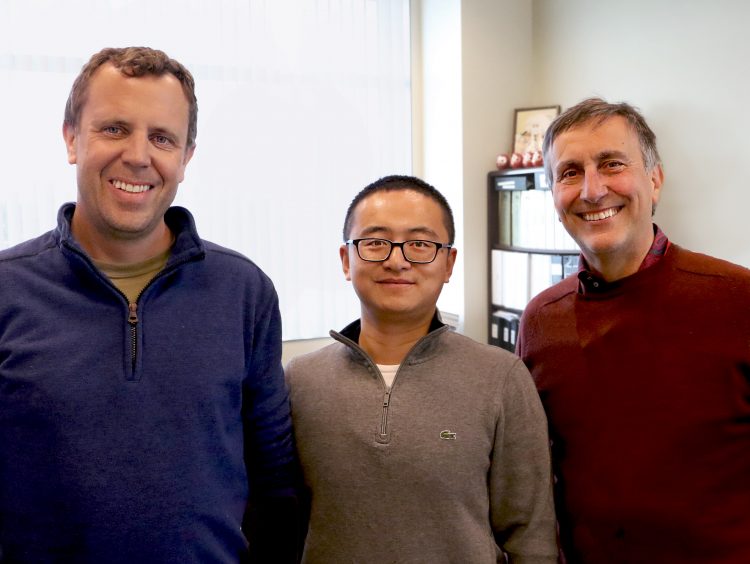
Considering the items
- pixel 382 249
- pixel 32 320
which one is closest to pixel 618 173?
pixel 382 249

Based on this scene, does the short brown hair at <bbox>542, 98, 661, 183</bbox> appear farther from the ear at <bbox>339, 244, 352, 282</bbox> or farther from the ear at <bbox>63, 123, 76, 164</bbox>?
the ear at <bbox>63, 123, 76, 164</bbox>

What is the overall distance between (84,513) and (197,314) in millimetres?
376

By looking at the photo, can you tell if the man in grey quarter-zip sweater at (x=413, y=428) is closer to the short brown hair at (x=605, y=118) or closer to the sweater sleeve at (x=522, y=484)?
the sweater sleeve at (x=522, y=484)

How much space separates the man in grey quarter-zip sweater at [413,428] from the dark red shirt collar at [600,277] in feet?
0.85

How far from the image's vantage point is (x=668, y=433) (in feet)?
4.14

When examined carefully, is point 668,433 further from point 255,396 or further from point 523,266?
point 523,266

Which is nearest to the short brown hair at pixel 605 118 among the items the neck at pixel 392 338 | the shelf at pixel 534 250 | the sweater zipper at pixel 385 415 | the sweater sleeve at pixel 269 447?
the neck at pixel 392 338

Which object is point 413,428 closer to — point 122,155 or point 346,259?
point 346,259

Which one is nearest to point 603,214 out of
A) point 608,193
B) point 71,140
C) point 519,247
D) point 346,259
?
point 608,193

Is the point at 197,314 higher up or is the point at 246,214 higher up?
the point at 246,214

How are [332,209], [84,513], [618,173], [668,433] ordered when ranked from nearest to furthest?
[84,513] → [668,433] → [618,173] → [332,209]

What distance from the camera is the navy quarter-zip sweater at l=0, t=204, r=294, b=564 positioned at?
1.04 metres

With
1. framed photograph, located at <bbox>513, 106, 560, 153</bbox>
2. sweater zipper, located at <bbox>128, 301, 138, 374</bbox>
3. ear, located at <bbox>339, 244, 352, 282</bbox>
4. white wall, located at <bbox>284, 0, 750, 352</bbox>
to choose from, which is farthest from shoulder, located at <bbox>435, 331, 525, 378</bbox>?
framed photograph, located at <bbox>513, 106, 560, 153</bbox>

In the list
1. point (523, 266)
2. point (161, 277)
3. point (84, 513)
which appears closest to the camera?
point (84, 513)
